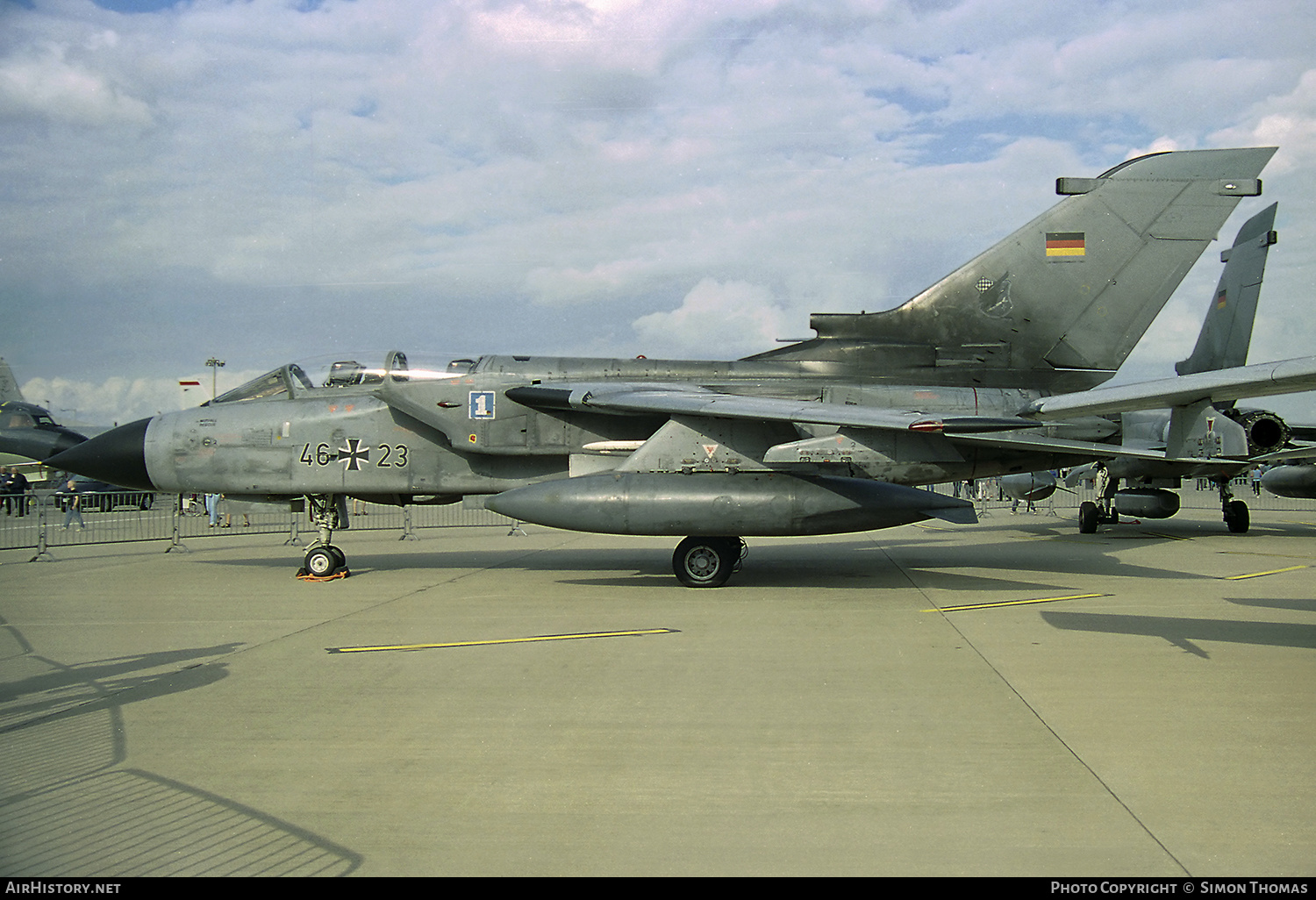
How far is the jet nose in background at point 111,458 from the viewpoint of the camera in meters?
10.7

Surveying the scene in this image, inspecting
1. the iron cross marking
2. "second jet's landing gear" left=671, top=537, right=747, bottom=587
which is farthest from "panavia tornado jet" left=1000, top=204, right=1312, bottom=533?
the iron cross marking

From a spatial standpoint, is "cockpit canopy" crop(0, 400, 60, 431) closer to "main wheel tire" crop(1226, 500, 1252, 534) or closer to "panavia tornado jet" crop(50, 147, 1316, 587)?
"panavia tornado jet" crop(50, 147, 1316, 587)

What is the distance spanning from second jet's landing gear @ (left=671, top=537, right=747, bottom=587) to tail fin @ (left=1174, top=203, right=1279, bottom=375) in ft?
40.6

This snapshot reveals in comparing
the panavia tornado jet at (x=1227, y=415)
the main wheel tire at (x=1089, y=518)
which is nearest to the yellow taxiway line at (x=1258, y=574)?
the panavia tornado jet at (x=1227, y=415)

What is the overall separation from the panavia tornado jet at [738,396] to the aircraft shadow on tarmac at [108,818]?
211 inches

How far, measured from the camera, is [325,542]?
37.2 ft

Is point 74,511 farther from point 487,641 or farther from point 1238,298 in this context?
point 1238,298

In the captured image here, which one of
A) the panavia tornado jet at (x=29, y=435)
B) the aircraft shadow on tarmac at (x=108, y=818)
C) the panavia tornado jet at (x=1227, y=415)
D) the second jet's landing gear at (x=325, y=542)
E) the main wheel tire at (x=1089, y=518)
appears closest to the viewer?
the aircraft shadow on tarmac at (x=108, y=818)

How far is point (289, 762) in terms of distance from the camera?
4.12m

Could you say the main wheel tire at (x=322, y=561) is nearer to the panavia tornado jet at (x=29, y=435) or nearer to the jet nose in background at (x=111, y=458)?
the jet nose in background at (x=111, y=458)

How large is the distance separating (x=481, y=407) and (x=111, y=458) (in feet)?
15.6

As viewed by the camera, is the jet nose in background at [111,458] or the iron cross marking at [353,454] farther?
the iron cross marking at [353,454]

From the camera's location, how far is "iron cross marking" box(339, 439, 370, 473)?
1096cm
